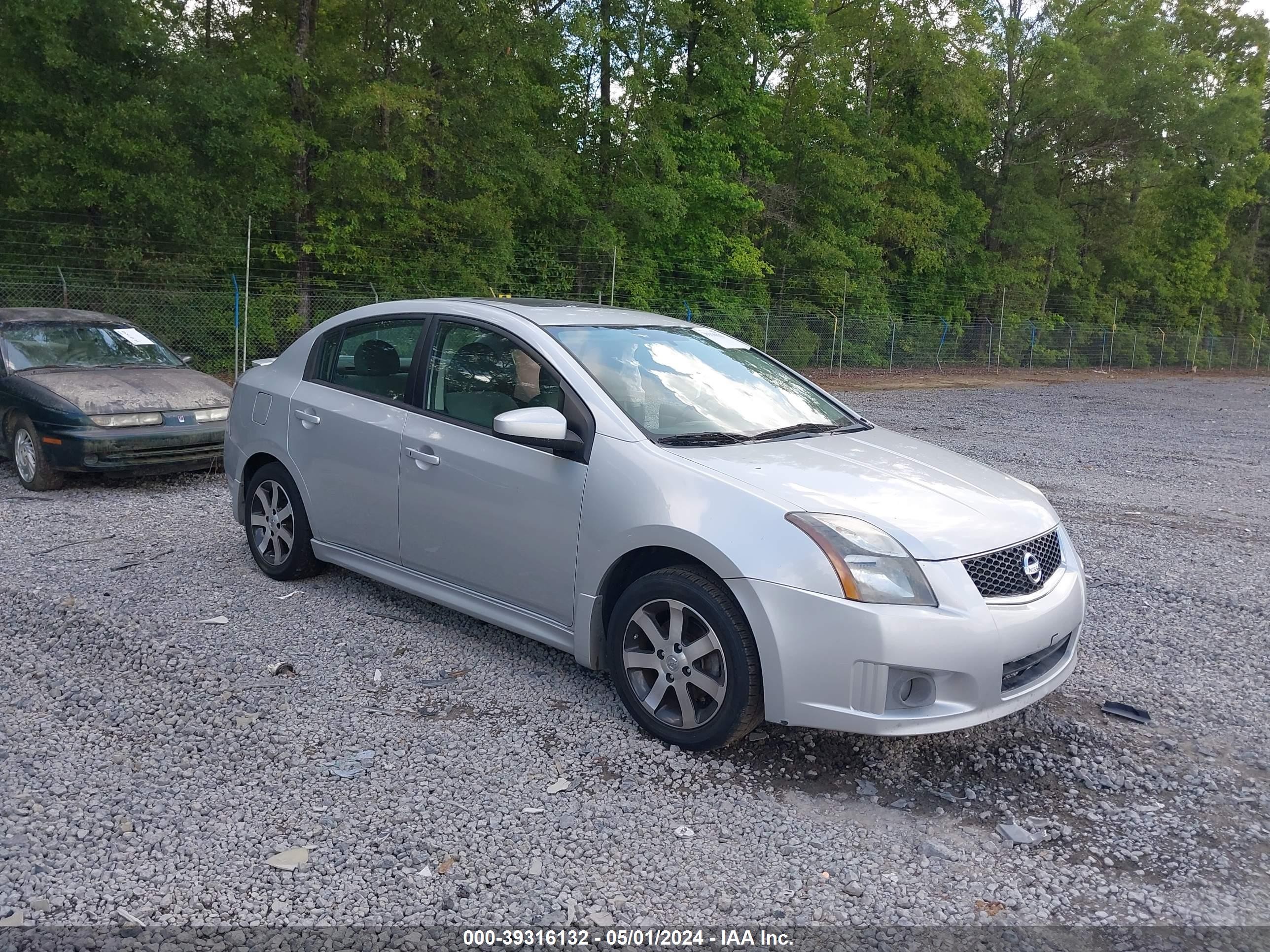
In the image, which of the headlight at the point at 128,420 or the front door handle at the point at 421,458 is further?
the headlight at the point at 128,420

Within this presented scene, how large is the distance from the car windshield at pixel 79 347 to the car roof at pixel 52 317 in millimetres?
42

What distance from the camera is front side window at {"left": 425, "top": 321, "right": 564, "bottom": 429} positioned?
4520 millimetres

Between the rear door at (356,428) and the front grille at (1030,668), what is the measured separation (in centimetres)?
284

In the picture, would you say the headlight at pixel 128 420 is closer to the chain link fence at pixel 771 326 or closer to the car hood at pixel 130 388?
the car hood at pixel 130 388

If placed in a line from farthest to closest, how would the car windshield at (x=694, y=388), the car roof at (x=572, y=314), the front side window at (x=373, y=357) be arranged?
the front side window at (x=373, y=357), the car roof at (x=572, y=314), the car windshield at (x=694, y=388)

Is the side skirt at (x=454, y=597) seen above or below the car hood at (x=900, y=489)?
below

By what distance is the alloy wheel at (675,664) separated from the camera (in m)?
3.71

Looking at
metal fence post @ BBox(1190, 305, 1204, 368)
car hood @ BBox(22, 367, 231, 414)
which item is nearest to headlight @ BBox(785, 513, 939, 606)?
car hood @ BBox(22, 367, 231, 414)

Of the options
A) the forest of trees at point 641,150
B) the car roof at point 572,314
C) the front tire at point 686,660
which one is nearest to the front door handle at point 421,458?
the car roof at point 572,314

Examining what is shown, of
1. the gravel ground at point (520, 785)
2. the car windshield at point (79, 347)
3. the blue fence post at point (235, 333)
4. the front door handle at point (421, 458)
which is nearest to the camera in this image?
the gravel ground at point (520, 785)

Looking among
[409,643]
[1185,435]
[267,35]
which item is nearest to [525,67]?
[267,35]

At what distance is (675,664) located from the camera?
150 inches

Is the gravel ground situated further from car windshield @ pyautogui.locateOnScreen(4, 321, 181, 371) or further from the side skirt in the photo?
car windshield @ pyautogui.locateOnScreen(4, 321, 181, 371)

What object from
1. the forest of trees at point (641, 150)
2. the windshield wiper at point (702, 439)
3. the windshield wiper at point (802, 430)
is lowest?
the windshield wiper at point (702, 439)
